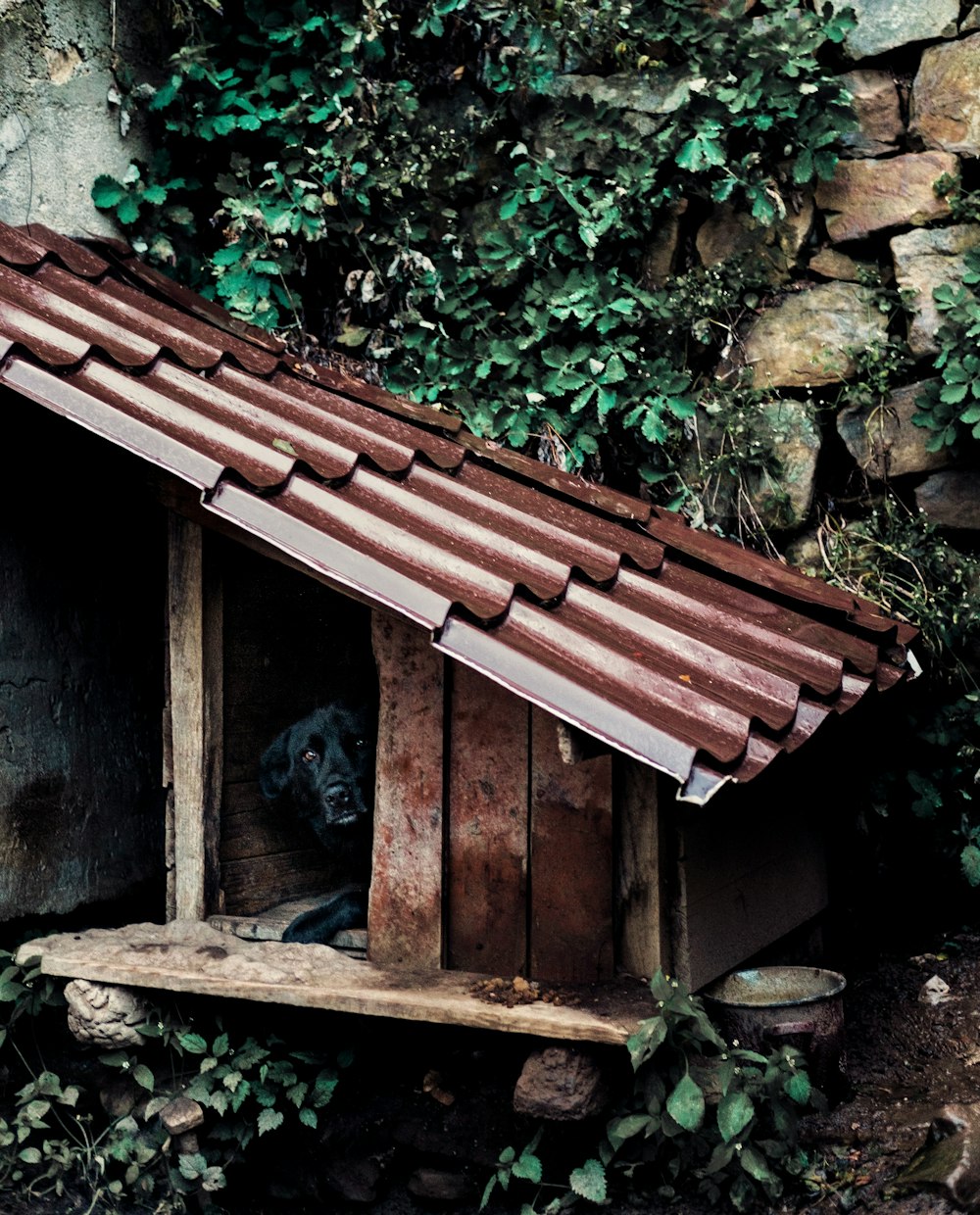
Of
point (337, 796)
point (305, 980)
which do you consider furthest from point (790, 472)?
point (305, 980)

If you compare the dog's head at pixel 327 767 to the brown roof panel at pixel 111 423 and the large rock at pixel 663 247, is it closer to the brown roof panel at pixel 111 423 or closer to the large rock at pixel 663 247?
the brown roof panel at pixel 111 423

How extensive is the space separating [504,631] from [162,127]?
3.25 metres

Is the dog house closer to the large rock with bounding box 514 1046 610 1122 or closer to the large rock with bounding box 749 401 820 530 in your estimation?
the large rock with bounding box 514 1046 610 1122

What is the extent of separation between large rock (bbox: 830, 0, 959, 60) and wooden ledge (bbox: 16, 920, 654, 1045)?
3813 mm

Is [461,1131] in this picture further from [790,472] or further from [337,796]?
[790,472]

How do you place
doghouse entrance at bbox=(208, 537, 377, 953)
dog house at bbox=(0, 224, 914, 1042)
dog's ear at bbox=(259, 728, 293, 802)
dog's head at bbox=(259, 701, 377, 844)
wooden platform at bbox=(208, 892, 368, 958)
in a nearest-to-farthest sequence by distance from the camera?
dog house at bbox=(0, 224, 914, 1042)
wooden platform at bbox=(208, 892, 368, 958)
dog's head at bbox=(259, 701, 377, 844)
dog's ear at bbox=(259, 728, 293, 802)
doghouse entrance at bbox=(208, 537, 377, 953)

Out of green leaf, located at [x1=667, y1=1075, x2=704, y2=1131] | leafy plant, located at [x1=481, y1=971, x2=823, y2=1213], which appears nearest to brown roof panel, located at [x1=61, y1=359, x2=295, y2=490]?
leafy plant, located at [x1=481, y1=971, x2=823, y2=1213]

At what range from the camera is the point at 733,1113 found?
3.24 metres

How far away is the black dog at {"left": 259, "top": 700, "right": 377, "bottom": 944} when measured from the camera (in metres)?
3.96

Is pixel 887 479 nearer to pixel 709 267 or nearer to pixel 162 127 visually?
pixel 709 267

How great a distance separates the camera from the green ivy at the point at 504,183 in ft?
16.5

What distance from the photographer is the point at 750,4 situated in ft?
17.2

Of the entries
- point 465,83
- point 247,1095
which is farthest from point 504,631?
point 465,83

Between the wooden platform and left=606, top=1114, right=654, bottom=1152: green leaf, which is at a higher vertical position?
the wooden platform
